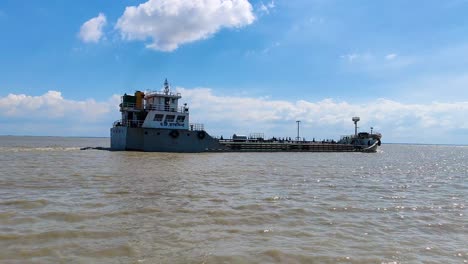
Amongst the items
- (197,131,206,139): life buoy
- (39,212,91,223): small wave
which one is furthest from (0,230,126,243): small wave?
(197,131,206,139): life buoy

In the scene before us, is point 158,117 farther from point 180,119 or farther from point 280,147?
point 280,147

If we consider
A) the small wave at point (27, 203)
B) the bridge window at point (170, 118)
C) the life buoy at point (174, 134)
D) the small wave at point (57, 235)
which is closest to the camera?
the small wave at point (57, 235)

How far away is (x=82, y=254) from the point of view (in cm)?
661

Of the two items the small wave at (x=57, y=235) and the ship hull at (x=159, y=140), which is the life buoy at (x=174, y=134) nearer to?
the ship hull at (x=159, y=140)

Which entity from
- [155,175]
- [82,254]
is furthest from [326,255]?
[155,175]

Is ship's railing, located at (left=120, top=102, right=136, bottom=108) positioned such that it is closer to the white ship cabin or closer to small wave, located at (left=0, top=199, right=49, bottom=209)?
the white ship cabin

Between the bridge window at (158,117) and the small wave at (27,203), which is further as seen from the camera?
the bridge window at (158,117)

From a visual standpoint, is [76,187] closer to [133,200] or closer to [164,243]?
[133,200]

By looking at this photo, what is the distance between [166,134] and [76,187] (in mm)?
26141

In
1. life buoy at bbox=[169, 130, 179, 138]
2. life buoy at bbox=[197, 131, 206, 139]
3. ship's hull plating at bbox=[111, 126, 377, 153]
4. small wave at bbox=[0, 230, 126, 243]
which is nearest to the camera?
small wave at bbox=[0, 230, 126, 243]

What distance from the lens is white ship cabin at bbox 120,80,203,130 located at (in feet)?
132

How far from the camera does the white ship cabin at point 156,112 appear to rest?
132ft

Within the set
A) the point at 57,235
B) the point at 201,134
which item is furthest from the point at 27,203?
the point at 201,134

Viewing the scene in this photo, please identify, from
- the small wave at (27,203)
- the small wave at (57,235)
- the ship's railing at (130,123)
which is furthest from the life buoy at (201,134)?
the small wave at (57,235)
